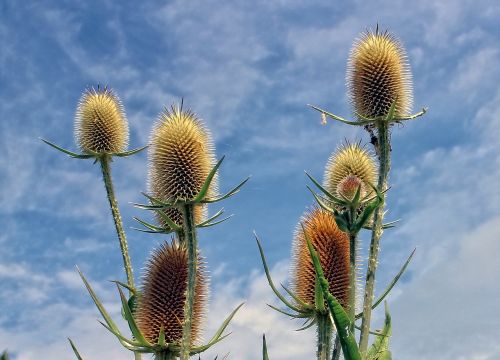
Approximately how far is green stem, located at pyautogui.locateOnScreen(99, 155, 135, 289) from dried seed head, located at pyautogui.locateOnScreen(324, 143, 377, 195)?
3405 mm

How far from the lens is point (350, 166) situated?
10.5m

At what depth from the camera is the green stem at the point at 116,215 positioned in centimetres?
1030

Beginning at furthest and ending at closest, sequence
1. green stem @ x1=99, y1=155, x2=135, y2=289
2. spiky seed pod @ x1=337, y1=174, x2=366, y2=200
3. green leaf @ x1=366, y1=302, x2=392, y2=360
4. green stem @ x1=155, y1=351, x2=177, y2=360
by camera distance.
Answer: green stem @ x1=99, y1=155, x2=135, y2=289 → green leaf @ x1=366, y1=302, x2=392, y2=360 → spiky seed pod @ x1=337, y1=174, x2=366, y2=200 → green stem @ x1=155, y1=351, x2=177, y2=360

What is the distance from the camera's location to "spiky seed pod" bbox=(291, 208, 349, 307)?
884 cm

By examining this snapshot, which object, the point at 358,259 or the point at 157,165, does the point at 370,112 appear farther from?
the point at 157,165

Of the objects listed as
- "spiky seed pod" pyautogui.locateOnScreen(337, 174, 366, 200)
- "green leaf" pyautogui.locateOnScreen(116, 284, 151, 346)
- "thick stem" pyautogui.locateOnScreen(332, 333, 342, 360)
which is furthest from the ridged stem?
"green leaf" pyautogui.locateOnScreen(116, 284, 151, 346)

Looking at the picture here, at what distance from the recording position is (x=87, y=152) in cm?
1188

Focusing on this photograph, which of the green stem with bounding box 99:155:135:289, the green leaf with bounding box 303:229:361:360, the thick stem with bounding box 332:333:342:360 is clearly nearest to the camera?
the green leaf with bounding box 303:229:361:360

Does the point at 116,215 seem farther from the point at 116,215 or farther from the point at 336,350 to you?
the point at 336,350

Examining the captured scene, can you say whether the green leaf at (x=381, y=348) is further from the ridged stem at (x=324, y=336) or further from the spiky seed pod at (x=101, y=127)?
A: the spiky seed pod at (x=101, y=127)

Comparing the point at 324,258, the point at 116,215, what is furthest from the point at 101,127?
the point at 324,258

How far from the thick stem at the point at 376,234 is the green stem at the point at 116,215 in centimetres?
360

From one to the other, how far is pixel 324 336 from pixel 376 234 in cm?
165

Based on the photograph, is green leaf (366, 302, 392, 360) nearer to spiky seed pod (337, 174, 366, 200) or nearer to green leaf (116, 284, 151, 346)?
spiky seed pod (337, 174, 366, 200)
